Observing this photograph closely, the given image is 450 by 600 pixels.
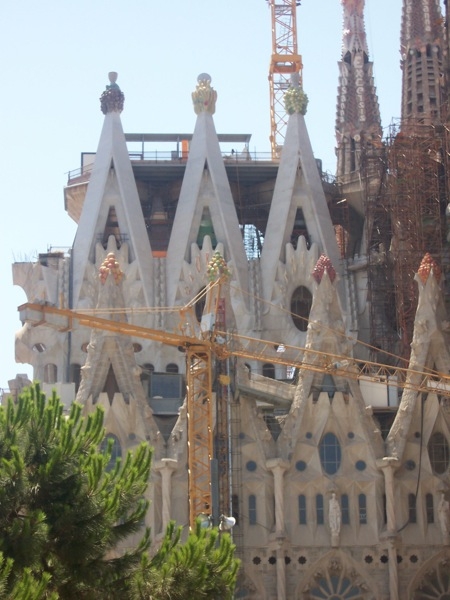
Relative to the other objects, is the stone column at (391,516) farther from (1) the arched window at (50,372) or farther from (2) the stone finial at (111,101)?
(2) the stone finial at (111,101)

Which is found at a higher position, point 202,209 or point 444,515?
point 202,209

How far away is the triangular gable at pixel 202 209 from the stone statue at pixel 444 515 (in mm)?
15199

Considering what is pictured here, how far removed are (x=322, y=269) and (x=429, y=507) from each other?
35.0 feet

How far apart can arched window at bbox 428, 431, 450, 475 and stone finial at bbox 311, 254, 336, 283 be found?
7.98 metres

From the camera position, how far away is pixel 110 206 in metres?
70.2

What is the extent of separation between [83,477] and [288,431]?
25.2m

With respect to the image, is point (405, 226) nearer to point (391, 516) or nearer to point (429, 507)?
point (429, 507)

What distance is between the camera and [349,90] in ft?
270

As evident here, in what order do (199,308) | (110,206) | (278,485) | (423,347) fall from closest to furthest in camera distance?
1. (278,485)
2. (423,347)
3. (199,308)
4. (110,206)

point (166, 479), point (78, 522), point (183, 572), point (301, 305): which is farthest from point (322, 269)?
point (78, 522)

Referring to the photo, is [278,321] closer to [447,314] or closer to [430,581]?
[447,314]

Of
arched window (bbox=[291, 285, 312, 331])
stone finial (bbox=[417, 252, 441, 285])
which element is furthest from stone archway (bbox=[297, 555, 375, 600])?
arched window (bbox=[291, 285, 312, 331])

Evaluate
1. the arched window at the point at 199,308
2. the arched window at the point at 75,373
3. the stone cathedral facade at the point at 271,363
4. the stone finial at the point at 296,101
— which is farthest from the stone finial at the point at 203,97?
the arched window at the point at 75,373

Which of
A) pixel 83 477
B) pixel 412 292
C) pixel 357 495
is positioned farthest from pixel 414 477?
pixel 83 477
